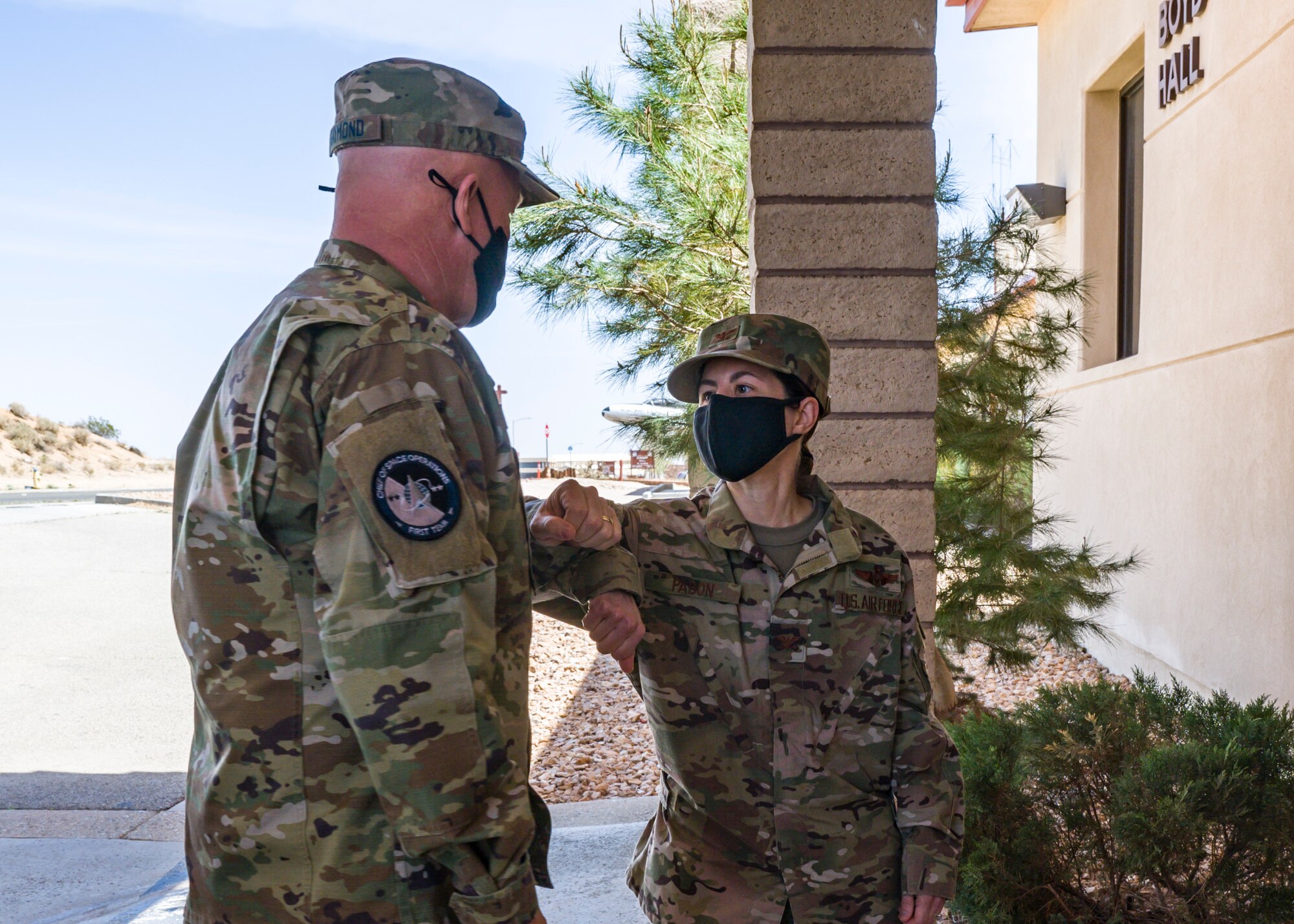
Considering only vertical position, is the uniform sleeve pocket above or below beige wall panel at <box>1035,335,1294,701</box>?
above

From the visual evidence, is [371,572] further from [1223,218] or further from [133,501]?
[133,501]

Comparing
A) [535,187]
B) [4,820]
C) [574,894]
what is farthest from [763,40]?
[4,820]

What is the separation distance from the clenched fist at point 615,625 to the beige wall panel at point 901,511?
61.0 inches

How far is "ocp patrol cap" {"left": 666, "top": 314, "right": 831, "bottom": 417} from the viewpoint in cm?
207

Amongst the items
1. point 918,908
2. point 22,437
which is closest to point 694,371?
point 918,908

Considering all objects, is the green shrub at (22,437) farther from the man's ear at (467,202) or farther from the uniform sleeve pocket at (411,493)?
the uniform sleeve pocket at (411,493)

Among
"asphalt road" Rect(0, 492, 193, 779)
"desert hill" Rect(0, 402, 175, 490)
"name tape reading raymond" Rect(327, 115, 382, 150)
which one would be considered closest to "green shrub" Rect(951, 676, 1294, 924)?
"name tape reading raymond" Rect(327, 115, 382, 150)

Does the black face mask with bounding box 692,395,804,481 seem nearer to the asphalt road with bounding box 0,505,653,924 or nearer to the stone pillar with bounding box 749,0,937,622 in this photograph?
the stone pillar with bounding box 749,0,937,622

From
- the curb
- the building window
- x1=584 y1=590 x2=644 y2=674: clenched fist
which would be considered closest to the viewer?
x1=584 y1=590 x2=644 y2=674: clenched fist

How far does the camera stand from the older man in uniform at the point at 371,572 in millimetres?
1173

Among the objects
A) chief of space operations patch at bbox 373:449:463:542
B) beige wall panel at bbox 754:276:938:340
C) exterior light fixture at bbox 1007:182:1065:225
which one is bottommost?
chief of space operations patch at bbox 373:449:463:542

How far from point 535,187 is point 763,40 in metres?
1.94

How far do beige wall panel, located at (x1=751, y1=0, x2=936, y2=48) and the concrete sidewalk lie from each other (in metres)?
2.62

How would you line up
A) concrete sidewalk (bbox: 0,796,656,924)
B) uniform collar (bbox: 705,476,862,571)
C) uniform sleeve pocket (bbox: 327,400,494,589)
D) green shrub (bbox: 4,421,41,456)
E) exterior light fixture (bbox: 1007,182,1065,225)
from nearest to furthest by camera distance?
uniform sleeve pocket (bbox: 327,400,494,589)
uniform collar (bbox: 705,476,862,571)
concrete sidewalk (bbox: 0,796,656,924)
exterior light fixture (bbox: 1007,182,1065,225)
green shrub (bbox: 4,421,41,456)
